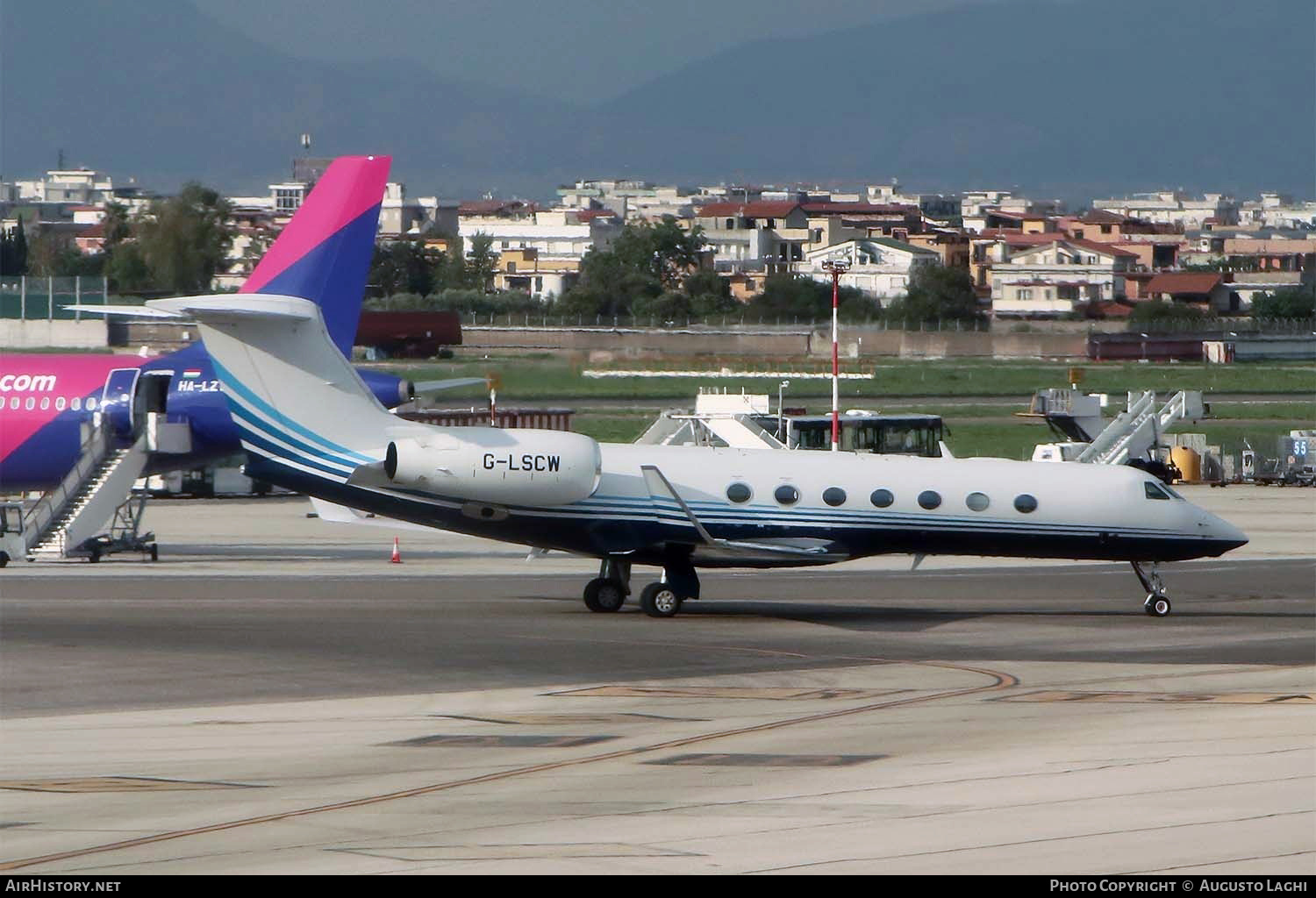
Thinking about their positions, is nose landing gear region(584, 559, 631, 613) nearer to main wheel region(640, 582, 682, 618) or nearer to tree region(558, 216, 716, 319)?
main wheel region(640, 582, 682, 618)

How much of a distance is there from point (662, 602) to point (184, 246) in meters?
68.1

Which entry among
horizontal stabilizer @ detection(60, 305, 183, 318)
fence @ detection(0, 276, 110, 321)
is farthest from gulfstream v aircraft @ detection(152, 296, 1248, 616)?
fence @ detection(0, 276, 110, 321)

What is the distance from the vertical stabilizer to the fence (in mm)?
37083

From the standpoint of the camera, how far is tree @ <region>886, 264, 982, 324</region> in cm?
12281

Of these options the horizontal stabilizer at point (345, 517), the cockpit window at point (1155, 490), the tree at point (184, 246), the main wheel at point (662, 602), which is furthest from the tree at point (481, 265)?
the main wheel at point (662, 602)

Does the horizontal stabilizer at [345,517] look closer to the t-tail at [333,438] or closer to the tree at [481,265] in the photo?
the t-tail at [333,438]

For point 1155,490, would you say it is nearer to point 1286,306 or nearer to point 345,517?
point 345,517

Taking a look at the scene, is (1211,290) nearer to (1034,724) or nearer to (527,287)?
(527,287)

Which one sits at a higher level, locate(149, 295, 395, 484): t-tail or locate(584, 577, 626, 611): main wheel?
locate(149, 295, 395, 484): t-tail

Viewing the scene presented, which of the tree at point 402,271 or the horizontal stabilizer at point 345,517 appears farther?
the tree at point 402,271

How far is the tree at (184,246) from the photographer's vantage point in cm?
9331

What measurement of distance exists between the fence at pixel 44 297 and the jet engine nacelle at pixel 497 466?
45.5 meters

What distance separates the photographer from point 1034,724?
804 inches

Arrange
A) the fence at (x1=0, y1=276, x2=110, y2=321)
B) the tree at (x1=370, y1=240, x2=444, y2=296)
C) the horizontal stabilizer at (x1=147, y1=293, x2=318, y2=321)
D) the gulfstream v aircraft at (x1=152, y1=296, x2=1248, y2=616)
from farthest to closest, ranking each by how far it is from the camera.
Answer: the tree at (x1=370, y1=240, x2=444, y2=296)
the fence at (x1=0, y1=276, x2=110, y2=321)
the gulfstream v aircraft at (x1=152, y1=296, x2=1248, y2=616)
the horizontal stabilizer at (x1=147, y1=293, x2=318, y2=321)
